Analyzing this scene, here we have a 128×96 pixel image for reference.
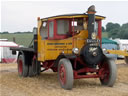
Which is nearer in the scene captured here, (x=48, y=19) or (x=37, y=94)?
(x=37, y=94)

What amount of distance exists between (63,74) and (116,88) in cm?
167

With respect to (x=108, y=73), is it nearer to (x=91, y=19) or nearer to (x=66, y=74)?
(x=66, y=74)

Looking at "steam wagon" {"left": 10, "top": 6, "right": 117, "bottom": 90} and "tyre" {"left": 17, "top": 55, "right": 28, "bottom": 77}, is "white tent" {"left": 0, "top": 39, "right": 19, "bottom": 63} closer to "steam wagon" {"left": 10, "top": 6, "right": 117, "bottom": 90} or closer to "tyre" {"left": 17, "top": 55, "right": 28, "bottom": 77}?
"tyre" {"left": 17, "top": 55, "right": 28, "bottom": 77}

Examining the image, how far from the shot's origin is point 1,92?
6.93m

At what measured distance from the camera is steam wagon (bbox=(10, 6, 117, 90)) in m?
7.43

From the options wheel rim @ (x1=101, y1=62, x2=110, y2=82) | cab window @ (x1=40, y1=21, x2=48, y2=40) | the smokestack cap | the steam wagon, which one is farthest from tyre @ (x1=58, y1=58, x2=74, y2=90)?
cab window @ (x1=40, y1=21, x2=48, y2=40)

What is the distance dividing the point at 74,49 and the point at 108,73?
1497 mm

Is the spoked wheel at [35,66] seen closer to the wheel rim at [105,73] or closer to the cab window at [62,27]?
the cab window at [62,27]

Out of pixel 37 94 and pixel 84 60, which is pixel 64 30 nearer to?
pixel 84 60

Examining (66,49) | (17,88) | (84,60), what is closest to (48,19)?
(66,49)

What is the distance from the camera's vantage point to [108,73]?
8023 millimetres

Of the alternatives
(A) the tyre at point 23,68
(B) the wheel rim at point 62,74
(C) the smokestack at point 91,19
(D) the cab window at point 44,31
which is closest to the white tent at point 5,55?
(A) the tyre at point 23,68

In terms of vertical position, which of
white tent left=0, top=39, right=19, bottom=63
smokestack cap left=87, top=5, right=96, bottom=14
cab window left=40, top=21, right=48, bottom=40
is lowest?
white tent left=0, top=39, right=19, bottom=63

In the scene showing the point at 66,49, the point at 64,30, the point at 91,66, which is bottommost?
the point at 91,66
